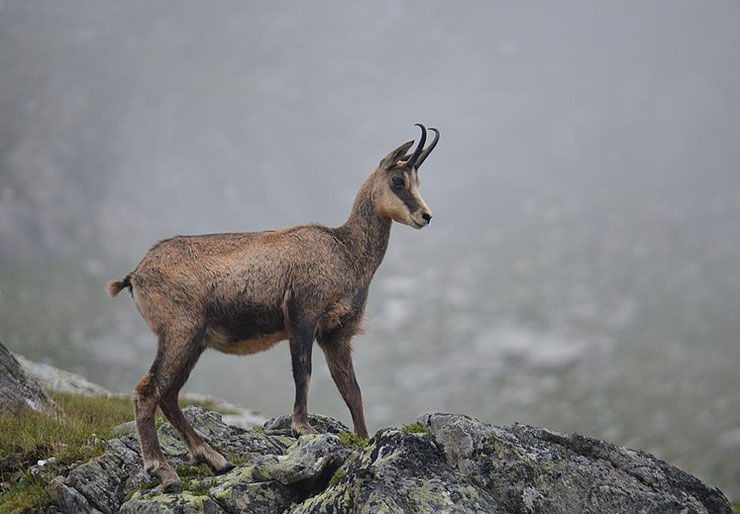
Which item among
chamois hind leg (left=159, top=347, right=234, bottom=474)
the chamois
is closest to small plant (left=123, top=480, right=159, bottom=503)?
the chamois

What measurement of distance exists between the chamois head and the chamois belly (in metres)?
2.82

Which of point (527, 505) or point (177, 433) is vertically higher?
point (177, 433)

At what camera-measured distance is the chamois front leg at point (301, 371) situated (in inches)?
483

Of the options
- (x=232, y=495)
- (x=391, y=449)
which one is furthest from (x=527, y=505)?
(x=232, y=495)

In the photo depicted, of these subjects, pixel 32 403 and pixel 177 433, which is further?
pixel 32 403

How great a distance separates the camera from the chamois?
452 inches

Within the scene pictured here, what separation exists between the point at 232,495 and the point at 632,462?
5.13m

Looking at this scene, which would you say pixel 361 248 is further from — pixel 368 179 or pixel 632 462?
pixel 632 462

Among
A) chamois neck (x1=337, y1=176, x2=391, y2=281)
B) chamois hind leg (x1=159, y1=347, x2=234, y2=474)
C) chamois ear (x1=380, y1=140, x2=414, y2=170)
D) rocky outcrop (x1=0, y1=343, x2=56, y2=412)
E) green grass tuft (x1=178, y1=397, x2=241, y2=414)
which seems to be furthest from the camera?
green grass tuft (x1=178, y1=397, x2=241, y2=414)

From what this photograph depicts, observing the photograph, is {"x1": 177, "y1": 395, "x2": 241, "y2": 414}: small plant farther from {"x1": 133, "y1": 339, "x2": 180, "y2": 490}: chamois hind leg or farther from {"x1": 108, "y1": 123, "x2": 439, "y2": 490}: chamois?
{"x1": 133, "y1": 339, "x2": 180, "y2": 490}: chamois hind leg

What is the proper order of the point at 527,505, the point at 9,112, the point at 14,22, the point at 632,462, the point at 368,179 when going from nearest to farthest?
the point at 527,505 → the point at 632,462 → the point at 368,179 → the point at 14,22 → the point at 9,112

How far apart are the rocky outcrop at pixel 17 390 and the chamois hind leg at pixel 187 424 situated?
4.07 m

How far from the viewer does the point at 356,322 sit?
525 inches

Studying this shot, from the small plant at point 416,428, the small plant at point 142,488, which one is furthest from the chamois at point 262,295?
the small plant at point 416,428
